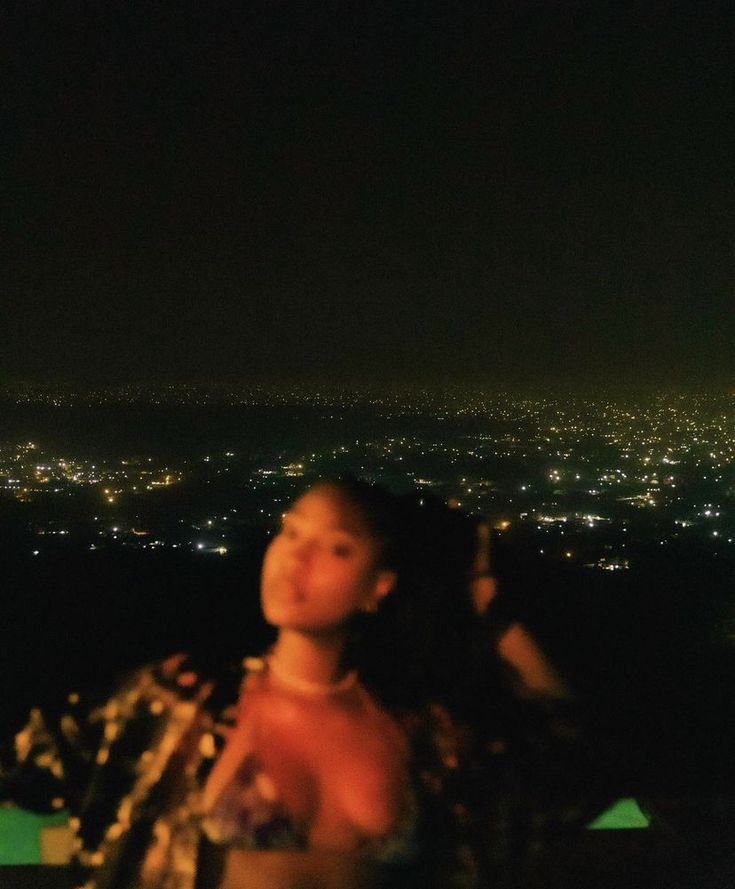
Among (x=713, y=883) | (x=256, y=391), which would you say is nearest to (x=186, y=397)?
(x=256, y=391)

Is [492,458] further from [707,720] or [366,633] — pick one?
[366,633]

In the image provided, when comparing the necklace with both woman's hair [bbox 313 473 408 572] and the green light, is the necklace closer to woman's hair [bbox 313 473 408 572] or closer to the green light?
woman's hair [bbox 313 473 408 572]

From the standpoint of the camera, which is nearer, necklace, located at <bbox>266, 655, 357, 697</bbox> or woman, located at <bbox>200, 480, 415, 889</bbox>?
woman, located at <bbox>200, 480, 415, 889</bbox>

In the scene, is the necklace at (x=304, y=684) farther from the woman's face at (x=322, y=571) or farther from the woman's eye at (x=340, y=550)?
the woman's eye at (x=340, y=550)

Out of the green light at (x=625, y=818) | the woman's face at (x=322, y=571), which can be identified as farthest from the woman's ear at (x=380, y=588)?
the green light at (x=625, y=818)

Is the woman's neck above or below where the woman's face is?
below

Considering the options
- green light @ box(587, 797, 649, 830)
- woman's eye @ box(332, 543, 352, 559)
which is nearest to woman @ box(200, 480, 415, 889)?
woman's eye @ box(332, 543, 352, 559)

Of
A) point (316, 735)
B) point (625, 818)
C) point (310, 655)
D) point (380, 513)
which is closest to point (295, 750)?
point (316, 735)
